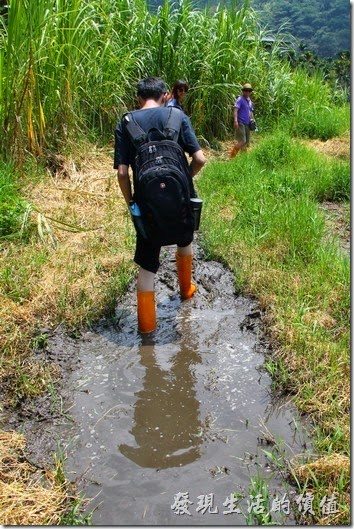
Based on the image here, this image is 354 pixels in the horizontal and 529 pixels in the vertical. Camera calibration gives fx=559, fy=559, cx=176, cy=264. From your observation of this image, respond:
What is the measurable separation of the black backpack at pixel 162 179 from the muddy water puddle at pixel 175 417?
2.49ft

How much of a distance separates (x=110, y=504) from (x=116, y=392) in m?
0.84

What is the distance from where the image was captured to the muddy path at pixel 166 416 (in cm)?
238

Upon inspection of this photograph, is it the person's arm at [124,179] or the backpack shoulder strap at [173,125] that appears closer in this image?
the backpack shoulder strap at [173,125]

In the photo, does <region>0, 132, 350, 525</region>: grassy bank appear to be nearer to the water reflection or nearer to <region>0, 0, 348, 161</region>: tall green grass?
the water reflection

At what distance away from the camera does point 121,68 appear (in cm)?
771

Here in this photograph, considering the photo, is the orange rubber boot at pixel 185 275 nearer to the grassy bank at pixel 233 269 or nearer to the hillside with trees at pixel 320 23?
the grassy bank at pixel 233 269

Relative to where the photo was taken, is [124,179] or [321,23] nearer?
[124,179]

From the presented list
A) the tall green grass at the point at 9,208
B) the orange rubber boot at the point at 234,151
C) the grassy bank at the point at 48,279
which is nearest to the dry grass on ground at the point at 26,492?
the grassy bank at the point at 48,279

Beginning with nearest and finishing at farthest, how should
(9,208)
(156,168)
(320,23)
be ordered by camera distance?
1. (156,168)
2. (9,208)
3. (320,23)

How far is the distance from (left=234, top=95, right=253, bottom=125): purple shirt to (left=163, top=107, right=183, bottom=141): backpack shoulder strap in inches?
205

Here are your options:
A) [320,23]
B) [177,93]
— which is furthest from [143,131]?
[320,23]

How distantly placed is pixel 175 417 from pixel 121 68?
5.99 metres

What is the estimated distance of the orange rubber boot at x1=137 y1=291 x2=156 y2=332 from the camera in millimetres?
3648

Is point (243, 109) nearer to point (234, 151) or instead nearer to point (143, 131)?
point (234, 151)
